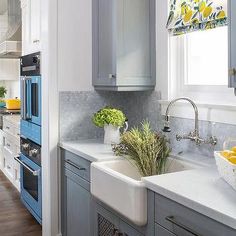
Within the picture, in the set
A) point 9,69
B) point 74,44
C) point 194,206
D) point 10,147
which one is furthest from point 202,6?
point 9,69

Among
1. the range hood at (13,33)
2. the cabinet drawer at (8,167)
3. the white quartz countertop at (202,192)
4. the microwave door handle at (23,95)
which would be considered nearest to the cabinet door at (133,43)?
the white quartz countertop at (202,192)

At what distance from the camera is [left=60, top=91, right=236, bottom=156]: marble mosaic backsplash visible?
8.39ft

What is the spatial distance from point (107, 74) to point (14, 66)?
3.79 meters

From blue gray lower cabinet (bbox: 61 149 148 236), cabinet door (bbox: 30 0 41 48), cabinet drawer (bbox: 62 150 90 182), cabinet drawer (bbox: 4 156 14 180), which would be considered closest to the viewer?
blue gray lower cabinet (bbox: 61 149 148 236)

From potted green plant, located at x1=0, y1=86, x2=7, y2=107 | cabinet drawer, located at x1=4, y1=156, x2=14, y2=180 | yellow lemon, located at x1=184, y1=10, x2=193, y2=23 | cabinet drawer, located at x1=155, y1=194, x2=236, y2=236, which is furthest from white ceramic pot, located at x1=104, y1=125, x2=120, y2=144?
potted green plant, located at x1=0, y1=86, x2=7, y2=107

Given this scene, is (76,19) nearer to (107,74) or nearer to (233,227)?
(107,74)

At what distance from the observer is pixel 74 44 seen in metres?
2.82

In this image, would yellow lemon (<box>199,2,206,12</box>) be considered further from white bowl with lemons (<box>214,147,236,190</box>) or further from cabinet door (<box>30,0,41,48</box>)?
cabinet door (<box>30,0,41,48</box>)

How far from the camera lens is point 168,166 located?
224cm

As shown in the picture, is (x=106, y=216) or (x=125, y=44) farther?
(x=125, y=44)

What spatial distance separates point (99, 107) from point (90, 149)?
1.88ft

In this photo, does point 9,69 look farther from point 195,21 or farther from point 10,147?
point 195,21

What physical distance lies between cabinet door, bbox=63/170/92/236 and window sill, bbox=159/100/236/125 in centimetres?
80

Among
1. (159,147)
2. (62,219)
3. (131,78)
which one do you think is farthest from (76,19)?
(62,219)
